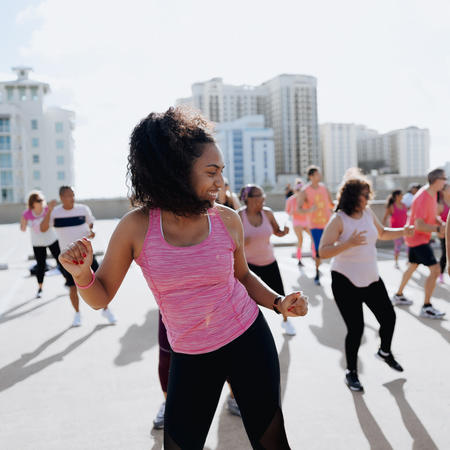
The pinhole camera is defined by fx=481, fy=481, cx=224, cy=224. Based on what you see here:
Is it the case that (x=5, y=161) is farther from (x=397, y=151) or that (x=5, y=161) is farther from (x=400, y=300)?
(x=397, y=151)

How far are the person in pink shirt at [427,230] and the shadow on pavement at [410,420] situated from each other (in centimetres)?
173

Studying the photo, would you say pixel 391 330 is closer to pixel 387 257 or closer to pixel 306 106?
pixel 387 257

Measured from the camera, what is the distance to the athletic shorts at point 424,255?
246 inches

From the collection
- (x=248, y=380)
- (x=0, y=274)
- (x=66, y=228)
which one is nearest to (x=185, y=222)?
(x=248, y=380)

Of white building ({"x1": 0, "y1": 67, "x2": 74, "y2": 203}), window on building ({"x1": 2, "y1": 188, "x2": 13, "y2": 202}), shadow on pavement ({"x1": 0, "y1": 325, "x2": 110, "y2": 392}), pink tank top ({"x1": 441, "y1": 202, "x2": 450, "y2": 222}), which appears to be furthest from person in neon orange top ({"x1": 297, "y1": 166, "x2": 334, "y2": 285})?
window on building ({"x1": 2, "y1": 188, "x2": 13, "y2": 202})

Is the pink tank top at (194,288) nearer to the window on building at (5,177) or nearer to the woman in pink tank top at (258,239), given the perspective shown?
the woman in pink tank top at (258,239)

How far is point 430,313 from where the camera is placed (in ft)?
20.2

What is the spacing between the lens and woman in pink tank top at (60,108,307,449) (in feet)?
6.31

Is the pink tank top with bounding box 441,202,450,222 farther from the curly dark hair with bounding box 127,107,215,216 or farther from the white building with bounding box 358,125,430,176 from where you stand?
the white building with bounding box 358,125,430,176

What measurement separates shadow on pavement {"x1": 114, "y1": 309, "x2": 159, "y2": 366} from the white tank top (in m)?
2.35

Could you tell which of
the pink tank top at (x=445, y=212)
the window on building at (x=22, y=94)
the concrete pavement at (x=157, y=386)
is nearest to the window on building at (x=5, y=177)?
the window on building at (x=22, y=94)

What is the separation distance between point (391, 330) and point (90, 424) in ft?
8.42

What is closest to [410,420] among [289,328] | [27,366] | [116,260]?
[289,328]

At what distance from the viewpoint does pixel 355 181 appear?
421 cm
